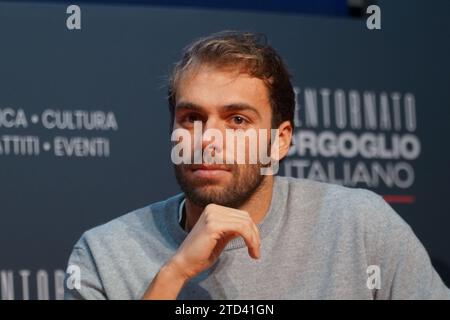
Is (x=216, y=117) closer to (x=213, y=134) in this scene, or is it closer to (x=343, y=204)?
(x=213, y=134)

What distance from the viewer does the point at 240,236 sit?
1589 millimetres

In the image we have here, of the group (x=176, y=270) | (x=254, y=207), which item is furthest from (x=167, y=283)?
(x=254, y=207)

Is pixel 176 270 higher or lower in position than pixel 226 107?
lower

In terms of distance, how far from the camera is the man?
1.58 metres

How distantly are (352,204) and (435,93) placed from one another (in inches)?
28.1

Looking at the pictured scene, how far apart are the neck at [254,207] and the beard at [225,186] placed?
0.4 inches

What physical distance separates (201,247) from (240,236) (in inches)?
4.9

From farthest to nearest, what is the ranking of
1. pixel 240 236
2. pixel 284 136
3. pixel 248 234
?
1. pixel 284 136
2. pixel 240 236
3. pixel 248 234

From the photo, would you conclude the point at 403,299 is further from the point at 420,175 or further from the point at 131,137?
the point at 131,137

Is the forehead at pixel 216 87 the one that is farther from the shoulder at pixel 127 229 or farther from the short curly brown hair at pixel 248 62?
the shoulder at pixel 127 229

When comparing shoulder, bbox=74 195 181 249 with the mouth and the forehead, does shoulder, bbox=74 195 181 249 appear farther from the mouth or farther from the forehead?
the forehead

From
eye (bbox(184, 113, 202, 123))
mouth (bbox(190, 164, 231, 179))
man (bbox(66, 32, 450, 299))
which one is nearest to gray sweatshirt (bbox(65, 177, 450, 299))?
man (bbox(66, 32, 450, 299))

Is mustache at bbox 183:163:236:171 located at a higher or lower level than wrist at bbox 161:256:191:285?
higher

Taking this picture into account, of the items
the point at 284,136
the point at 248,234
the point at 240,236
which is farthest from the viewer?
the point at 284,136
